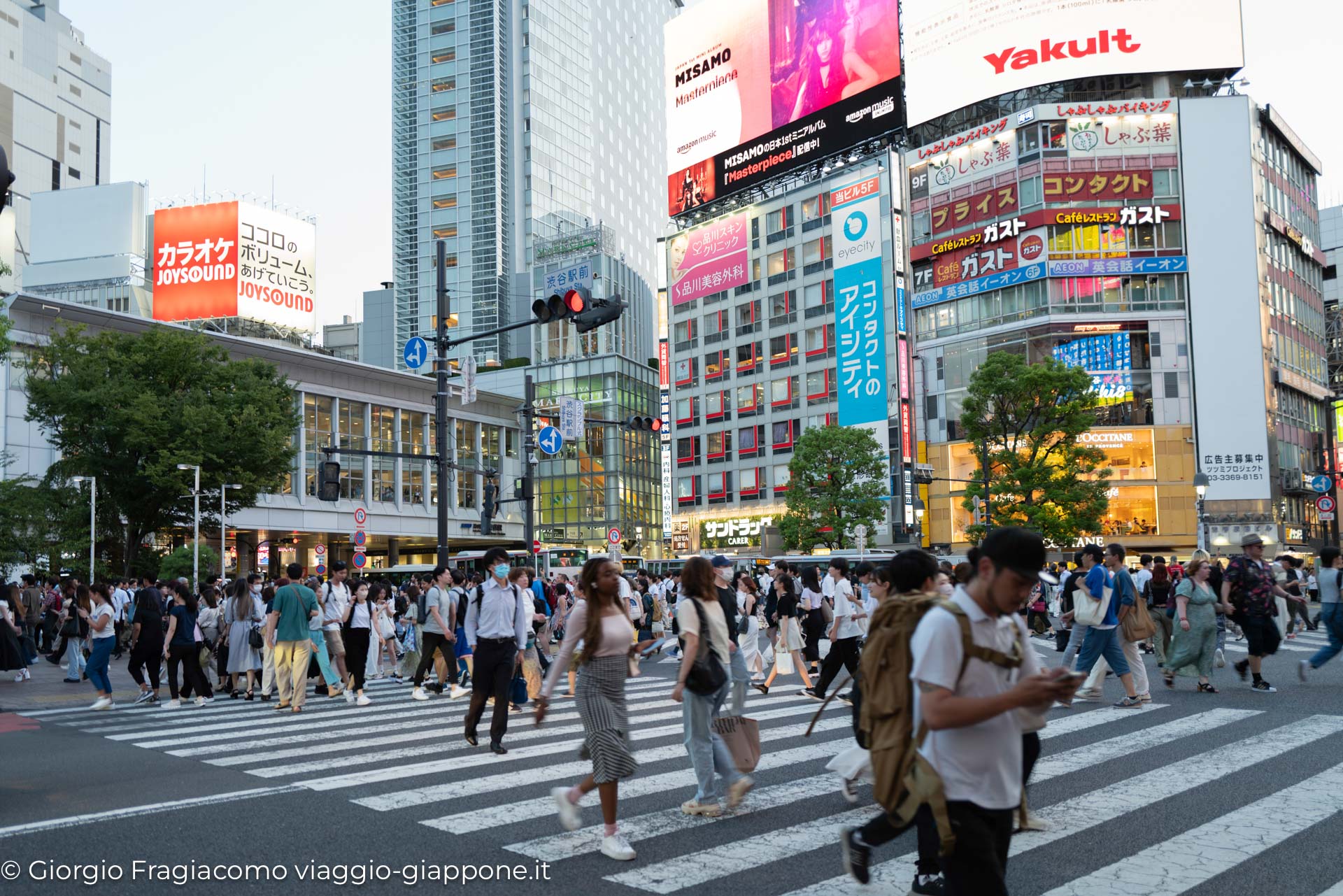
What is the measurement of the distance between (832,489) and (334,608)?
4187 cm

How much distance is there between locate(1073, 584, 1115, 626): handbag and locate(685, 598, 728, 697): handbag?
6.46 m

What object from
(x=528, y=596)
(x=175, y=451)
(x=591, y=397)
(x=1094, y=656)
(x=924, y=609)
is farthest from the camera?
(x=591, y=397)

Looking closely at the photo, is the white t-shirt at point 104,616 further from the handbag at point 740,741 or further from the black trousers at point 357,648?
the handbag at point 740,741

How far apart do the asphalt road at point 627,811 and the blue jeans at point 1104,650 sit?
54 centimetres

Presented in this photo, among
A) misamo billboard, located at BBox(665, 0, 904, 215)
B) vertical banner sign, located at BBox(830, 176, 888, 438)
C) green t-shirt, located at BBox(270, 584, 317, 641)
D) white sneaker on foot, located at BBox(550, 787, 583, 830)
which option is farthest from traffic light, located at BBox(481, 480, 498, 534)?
misamo billboard, located at BBox(665, 0, 904, 215)

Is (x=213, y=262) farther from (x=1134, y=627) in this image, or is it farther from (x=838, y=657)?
(x=1134, y=627)

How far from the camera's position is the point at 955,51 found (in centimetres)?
6272

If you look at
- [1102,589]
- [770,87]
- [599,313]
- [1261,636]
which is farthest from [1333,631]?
[770,87]

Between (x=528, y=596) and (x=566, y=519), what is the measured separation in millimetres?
67854

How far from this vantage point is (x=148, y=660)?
615 inches

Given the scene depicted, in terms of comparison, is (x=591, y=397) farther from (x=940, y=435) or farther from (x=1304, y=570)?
(x=1304, y=570)

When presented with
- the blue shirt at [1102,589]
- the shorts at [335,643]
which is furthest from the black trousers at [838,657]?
the shorts at [335,643]

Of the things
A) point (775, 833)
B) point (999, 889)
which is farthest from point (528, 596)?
point (999, 889)

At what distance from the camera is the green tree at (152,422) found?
33.1 metres
